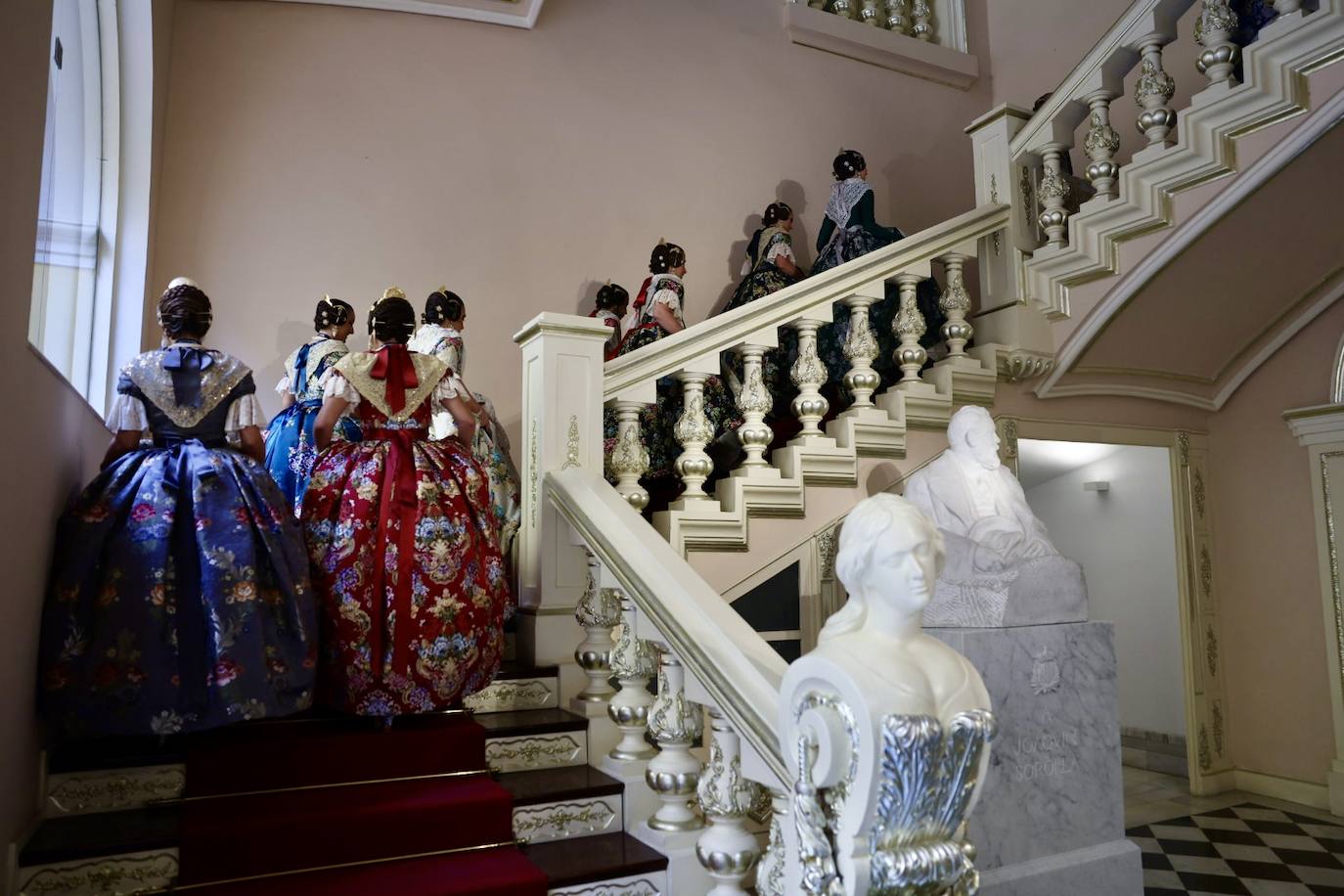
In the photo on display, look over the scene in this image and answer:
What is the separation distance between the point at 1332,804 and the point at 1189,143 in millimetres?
3974

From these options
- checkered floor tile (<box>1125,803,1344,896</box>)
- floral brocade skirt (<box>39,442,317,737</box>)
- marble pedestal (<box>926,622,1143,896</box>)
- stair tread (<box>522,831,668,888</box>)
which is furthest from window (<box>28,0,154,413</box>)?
checkered floor tile (<box>1125,803,1344,896</box>)

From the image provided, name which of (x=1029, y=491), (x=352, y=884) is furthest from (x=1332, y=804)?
(x=352, y=884)

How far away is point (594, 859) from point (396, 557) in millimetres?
1042

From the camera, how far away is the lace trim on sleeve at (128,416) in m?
2.76

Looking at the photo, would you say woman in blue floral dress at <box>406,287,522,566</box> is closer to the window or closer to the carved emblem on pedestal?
the window

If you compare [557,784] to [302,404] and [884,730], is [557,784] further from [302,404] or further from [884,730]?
[302,404]

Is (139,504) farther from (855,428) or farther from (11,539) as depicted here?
(855,428)

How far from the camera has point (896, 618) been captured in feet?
5.92

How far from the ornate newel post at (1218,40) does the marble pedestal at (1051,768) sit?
2.49 metres

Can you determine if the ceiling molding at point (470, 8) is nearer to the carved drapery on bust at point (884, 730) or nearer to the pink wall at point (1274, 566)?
the carved drapery on bust at point (884, 730)

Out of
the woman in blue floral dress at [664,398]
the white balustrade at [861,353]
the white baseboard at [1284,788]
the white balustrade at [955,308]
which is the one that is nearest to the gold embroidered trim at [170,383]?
the woman in blue floral dress at [664,398]

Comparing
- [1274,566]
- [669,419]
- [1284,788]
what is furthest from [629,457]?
[1284,788]

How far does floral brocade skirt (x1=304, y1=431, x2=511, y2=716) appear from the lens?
9.09 feet

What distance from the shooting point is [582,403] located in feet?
11.7
